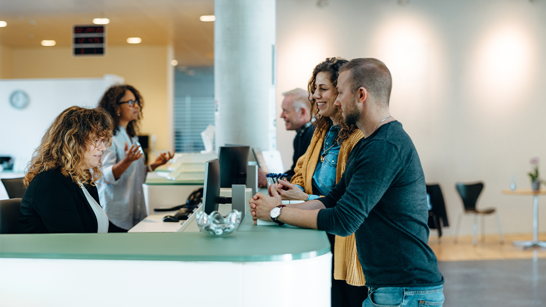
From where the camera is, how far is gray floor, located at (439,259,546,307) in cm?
404

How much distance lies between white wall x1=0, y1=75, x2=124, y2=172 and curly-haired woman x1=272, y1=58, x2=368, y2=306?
21.6 feet

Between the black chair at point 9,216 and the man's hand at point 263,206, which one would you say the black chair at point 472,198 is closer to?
the man's hand at point 263,206

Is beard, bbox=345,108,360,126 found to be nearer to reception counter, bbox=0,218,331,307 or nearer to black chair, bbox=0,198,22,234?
reception counter, bbox=0,218,331,307

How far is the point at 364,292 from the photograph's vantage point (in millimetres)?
2213

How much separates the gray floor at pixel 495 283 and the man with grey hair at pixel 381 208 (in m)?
2.77

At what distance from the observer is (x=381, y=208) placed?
1.50m

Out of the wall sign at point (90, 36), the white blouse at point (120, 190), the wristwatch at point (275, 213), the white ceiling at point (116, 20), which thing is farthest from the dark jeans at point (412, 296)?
the wall sign at point (90, 36)

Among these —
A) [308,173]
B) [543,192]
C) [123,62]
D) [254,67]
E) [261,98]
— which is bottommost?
[543,192]

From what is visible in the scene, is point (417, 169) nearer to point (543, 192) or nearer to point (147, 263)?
point (147, 263)

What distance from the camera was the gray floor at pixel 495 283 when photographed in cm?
404

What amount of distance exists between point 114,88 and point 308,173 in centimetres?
205

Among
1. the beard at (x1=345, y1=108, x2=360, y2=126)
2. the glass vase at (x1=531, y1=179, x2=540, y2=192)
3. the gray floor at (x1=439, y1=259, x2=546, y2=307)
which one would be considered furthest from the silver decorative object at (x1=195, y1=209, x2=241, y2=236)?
the glass vase at (x1=531, y1=179, x2=540, y2=192)

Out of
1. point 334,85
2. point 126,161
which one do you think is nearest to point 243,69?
point 126,161

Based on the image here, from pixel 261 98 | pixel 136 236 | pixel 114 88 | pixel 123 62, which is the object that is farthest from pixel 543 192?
pixel 123 62
